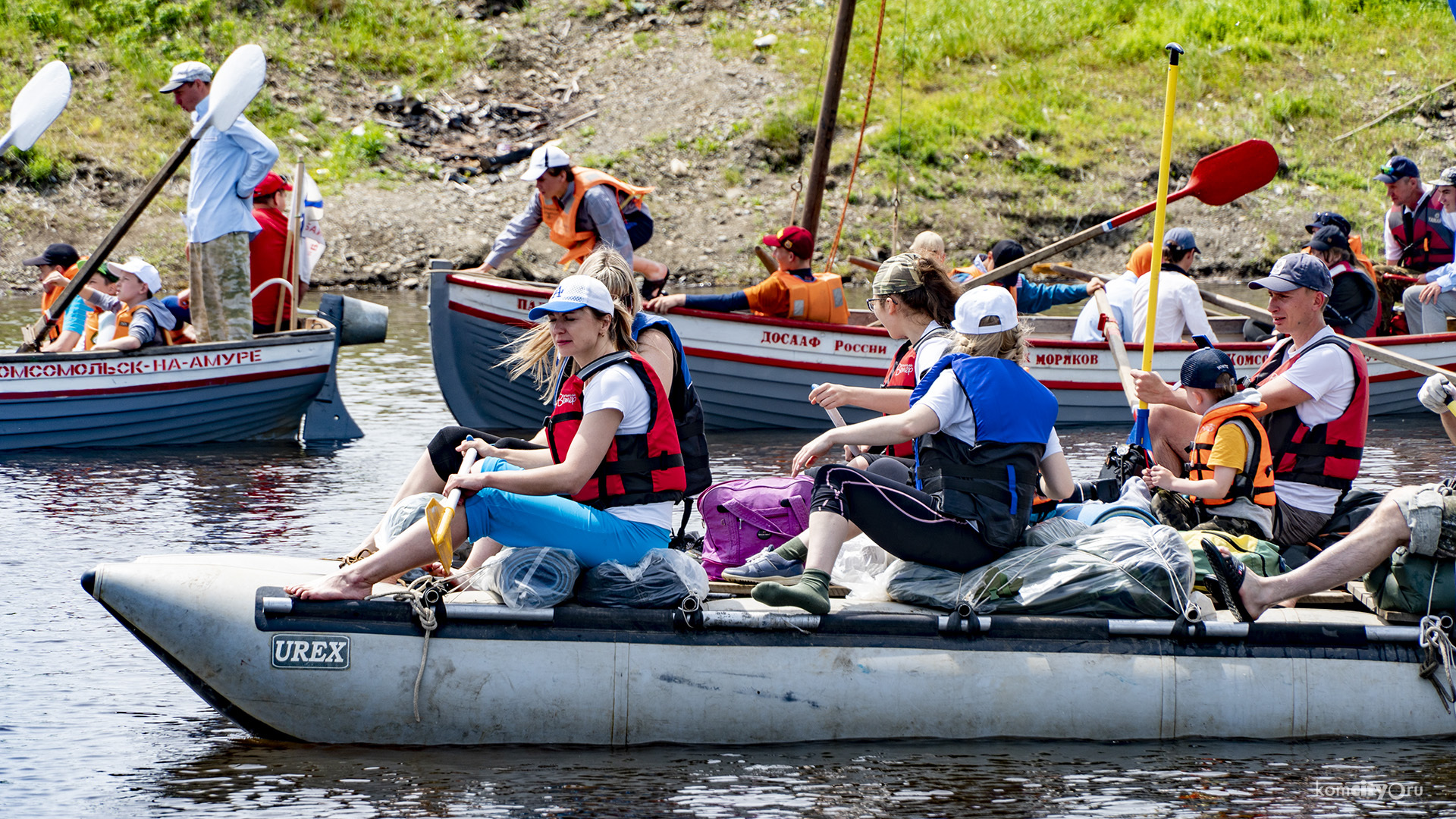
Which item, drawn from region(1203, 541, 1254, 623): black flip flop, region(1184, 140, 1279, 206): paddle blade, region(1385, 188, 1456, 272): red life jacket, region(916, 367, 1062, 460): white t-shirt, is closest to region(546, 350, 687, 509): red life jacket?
region(916, 367, 1062, 460): white t-shirt

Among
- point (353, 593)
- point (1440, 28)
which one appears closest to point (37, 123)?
point (353, 593)

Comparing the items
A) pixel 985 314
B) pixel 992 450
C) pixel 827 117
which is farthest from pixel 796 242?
pixel 992 450

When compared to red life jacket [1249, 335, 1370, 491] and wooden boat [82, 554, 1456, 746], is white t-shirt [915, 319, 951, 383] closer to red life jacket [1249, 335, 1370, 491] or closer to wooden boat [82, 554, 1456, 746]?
wooden boat [82, 554, 1456, 746]

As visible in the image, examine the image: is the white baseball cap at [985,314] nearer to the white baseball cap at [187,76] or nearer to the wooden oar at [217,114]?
the wooden oar at [217,114]

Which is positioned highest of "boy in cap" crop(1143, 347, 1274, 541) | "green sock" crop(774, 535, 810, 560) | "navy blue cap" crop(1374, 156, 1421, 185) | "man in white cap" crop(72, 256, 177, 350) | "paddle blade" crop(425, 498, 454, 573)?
"navy blue cap" crop(1374, 156, 1421, 185)

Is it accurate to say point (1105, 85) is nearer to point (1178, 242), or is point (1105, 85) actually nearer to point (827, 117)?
point (827, 117)

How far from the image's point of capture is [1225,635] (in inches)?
201

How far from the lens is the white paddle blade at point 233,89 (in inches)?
392

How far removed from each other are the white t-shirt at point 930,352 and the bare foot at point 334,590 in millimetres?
2025

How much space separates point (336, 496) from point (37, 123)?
3.70m

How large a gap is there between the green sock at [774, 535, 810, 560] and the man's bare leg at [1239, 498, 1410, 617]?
62.2 inches

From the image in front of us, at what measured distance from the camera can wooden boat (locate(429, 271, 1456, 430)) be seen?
1152 cm

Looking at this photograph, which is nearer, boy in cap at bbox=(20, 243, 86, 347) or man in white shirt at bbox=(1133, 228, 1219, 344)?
man in white shirt at bbox=(1133, 228, 1219, 344)

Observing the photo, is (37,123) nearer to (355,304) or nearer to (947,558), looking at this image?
(355,304)
